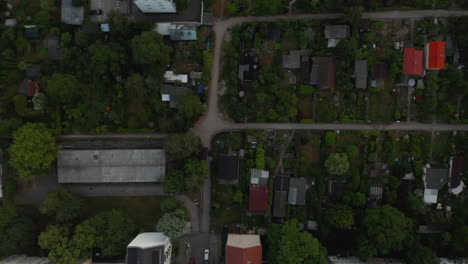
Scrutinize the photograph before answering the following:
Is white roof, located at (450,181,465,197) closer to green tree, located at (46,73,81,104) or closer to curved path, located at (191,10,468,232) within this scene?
curved path, located at (191,10,468,232)

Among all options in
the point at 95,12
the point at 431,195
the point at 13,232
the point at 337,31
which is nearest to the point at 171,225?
the point at 13,232

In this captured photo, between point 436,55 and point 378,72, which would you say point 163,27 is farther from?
point 436,55

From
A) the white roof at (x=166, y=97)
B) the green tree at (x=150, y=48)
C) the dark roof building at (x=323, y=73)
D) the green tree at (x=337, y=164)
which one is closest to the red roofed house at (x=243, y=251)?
the green tree at (x=337, y=164)

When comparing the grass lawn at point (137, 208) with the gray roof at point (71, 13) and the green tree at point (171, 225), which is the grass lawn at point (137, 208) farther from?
the gray roof at point (71, 13)

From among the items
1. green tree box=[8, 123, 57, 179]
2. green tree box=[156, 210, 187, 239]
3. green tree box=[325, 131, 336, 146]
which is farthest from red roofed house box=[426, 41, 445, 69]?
green tree box=[8, 123, 57, 179]

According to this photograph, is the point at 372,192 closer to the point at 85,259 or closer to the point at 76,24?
the point at 85,259

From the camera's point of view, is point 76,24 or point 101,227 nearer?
point 101,227

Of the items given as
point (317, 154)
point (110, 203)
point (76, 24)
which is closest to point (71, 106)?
point (76, 24)
